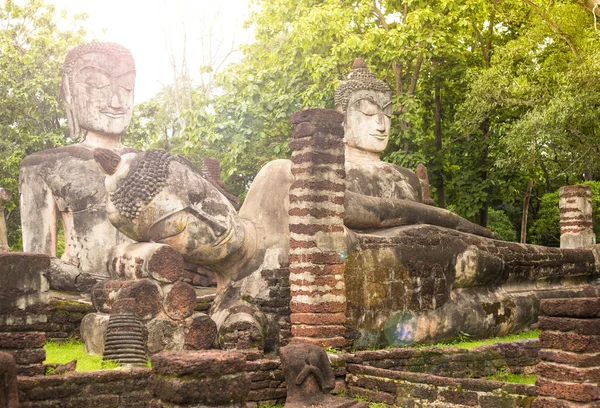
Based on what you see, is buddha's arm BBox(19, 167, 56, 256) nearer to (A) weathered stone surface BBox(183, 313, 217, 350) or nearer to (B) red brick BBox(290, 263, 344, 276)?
(A) weathered stone surface BBox(183, 313, 217, 350)

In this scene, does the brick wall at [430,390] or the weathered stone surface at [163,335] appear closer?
the brick wall at [430,390]

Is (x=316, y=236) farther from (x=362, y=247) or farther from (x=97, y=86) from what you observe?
(x=97, y=86)

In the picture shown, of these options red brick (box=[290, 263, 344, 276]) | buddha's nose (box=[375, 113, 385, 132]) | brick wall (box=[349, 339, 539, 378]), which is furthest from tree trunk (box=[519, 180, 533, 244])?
red brick (box=[290, 263, 344, 276])

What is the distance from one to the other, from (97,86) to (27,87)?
7354mm

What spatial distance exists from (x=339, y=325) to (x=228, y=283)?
1.66m

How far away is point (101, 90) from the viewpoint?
11.1 metres

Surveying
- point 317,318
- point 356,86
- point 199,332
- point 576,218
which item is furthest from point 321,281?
point 576,218

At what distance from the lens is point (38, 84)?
17453mm

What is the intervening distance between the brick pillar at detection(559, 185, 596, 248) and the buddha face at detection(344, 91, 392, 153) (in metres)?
4.98

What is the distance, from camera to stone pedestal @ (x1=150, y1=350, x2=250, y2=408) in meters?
4.80

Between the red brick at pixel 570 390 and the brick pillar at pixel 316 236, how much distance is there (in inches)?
119

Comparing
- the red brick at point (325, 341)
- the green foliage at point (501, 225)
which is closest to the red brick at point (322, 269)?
the red brick at point (325, 341)

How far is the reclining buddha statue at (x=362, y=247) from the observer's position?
864cm

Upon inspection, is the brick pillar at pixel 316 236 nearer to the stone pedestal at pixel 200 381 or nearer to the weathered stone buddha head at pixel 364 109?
the weathered stone buddha head at pixel 364 109
